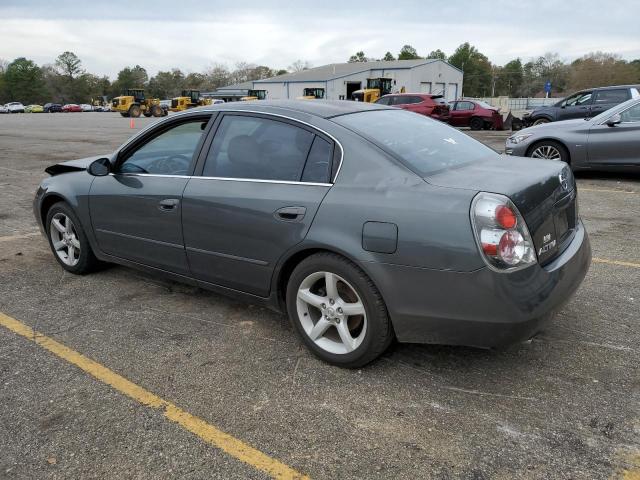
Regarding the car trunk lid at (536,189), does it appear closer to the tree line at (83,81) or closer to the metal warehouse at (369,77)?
the metal warehouse at (369,77)

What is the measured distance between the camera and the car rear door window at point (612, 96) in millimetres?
14492

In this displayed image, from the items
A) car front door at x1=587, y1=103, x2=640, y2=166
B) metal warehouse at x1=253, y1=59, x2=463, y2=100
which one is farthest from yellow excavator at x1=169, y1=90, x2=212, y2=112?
car front door at x1=587, y1=103, x2=640, y2=166

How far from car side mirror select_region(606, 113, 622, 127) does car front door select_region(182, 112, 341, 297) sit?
743 cm

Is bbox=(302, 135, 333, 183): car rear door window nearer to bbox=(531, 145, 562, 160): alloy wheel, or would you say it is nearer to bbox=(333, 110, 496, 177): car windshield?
bbox=(333, 110, 496, 177): car windshield

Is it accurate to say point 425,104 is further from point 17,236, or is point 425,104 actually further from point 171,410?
point 171,410

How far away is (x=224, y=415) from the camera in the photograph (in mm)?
2656

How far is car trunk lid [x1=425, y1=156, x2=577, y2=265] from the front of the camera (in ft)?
A: 8.82

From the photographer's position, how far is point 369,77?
192 feet

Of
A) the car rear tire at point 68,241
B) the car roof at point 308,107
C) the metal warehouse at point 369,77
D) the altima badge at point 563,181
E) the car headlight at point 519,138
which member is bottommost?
the car rear tire at point 68,241

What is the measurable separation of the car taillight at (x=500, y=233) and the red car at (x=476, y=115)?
73.2 ft

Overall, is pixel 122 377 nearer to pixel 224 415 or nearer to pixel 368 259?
pixel 224 415

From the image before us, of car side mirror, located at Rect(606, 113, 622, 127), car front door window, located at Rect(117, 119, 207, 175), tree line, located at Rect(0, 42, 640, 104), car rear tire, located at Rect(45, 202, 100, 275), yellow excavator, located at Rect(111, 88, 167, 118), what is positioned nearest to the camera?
car front door window, located at Rect(117, 119, 207, 175)

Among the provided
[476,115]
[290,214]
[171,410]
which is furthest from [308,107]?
[476,115]

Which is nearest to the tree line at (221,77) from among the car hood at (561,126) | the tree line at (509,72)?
the tree line at (509,72)
